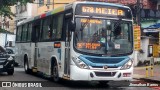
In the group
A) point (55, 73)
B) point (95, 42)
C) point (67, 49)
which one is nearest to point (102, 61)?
point (95, 42)

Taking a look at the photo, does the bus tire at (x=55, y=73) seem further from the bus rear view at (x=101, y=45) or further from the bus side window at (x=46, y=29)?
the bus rear view at (x=101, y=45)

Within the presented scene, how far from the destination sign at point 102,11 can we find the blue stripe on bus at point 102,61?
1.57m

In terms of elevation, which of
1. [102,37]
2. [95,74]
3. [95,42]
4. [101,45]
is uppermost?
[102,37]

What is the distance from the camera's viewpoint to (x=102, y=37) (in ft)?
43.4

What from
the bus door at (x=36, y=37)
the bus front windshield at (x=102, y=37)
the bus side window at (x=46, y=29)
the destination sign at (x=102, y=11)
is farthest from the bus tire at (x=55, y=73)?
the bus door at (x=36, y=37)

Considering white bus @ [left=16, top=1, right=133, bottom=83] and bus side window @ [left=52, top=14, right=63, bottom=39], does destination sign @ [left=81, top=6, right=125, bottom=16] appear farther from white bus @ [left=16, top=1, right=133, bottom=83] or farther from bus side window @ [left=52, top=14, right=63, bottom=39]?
bus side window @ [left=52, top=14, right=63, bottom=39]

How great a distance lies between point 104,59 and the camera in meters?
13.1

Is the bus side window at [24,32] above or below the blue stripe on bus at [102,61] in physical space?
above

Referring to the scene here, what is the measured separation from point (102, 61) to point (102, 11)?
1.84 meters

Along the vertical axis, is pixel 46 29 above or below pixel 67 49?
above

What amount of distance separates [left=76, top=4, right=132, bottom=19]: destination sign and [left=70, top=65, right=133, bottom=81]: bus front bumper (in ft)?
6.53

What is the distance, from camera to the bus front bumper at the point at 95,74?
42.4 feet

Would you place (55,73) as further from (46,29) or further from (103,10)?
(103,10)

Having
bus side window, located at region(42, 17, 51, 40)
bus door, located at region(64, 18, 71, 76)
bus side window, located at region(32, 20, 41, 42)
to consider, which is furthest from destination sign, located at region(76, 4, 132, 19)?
bus side window, located at region(32, 20, 41, 42)
